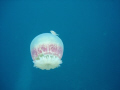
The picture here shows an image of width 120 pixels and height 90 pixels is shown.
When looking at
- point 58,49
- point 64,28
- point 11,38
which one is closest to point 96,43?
point 64,28

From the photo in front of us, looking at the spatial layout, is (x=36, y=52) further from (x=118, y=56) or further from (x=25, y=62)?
(x=118, y=56)

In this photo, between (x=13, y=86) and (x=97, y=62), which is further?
(x=97, y=62)

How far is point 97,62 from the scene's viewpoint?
37.1 ft

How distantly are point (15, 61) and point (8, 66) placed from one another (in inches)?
25.2

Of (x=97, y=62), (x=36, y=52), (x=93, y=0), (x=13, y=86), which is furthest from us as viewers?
(x=93, y=0)

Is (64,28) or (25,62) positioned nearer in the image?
(25,62)

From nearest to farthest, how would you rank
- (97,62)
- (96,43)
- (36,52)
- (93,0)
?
(36,52) → (97,62) → (96,43) → (93,0)

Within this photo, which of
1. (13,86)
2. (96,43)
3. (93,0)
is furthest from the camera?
(93,0)

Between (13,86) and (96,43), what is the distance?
7.39m

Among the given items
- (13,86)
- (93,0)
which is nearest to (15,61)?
(13,86)

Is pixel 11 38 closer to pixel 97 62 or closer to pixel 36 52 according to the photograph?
pixel 97 62

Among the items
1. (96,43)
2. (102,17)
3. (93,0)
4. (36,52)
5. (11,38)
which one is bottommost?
(36,52)

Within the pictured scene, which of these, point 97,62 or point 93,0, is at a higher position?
point 93,0

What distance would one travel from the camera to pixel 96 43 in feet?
39.7
